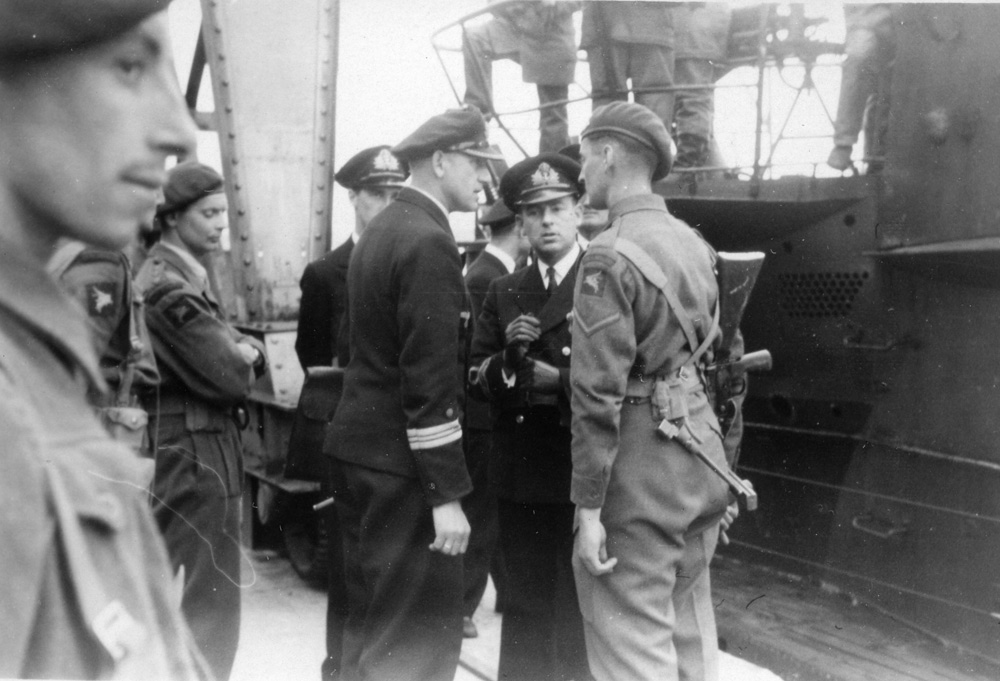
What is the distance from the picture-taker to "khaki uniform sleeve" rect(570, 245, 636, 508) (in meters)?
2.52

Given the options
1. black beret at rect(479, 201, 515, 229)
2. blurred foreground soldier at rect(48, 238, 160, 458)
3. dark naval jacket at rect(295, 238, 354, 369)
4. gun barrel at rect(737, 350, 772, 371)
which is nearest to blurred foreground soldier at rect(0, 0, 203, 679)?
blurred foreground soldier at rect(48, 238, 160, 458)

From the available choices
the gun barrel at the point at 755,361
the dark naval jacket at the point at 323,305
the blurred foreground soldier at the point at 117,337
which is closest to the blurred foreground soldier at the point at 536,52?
the dark naval jacket at the point at 323,305

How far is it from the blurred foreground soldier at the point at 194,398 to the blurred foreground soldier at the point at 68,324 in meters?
2.12

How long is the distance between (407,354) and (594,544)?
28.4 inches

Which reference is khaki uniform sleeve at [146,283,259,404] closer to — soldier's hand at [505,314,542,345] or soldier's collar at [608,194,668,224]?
soldier's hand at [505,314,542,345]

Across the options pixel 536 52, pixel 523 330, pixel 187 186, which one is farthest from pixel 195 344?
pixel 536 52

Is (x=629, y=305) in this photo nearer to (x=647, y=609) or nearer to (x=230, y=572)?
(x=647, y=609)

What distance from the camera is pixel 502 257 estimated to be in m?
4.36

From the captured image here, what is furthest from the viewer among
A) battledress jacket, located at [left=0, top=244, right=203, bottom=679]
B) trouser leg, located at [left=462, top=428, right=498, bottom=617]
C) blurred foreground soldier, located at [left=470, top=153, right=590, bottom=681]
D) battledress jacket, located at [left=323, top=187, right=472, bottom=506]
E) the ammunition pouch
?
trouser leg, located at [left=462, top=428, right=498, bottom=617]

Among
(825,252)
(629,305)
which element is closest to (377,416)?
(629,305)

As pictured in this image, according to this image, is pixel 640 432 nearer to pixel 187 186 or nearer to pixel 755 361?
pixel 755 361

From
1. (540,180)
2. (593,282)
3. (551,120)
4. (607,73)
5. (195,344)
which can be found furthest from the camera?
(551,120)

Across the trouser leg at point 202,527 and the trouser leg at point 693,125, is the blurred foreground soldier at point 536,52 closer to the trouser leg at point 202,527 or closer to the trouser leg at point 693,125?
the trouser leg at point 693,125

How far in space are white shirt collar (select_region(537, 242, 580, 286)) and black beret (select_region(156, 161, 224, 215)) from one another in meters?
1.20
